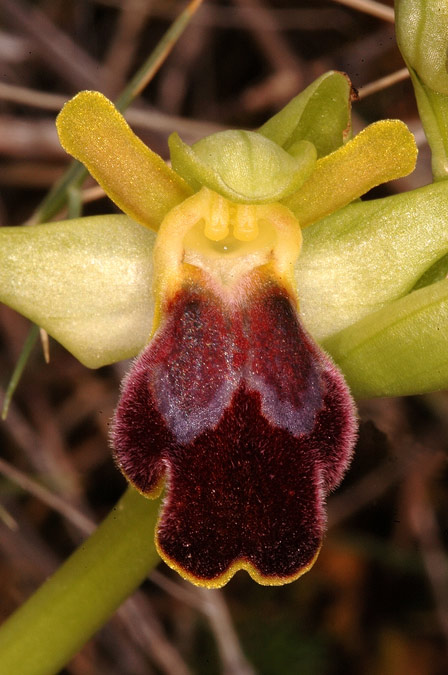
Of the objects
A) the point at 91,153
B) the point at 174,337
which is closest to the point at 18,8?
the point at 91,153

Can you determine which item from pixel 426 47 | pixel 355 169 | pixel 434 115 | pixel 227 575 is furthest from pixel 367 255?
pixel 227 575

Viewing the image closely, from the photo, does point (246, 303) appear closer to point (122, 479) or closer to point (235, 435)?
point (235, 435)

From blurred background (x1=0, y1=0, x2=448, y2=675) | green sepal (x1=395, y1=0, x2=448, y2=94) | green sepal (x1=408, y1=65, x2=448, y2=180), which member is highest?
green sepal (x1=395, y1=0, x2=448, y2=94)

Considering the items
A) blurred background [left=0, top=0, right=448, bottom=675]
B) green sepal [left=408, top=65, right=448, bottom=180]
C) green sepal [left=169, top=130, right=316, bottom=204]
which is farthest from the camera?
blurred background [left=0, top=0, right=448, bottom=675]

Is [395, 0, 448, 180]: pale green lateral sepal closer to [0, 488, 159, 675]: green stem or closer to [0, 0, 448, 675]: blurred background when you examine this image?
[0, 488, 159, 675]: green stem

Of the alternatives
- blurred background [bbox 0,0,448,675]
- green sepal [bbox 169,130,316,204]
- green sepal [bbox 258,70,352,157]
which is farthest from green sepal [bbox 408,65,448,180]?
blurred background [bbox 0,0,448,675]

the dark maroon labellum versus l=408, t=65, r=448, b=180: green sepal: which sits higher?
l=408, t=65, r=448, b=180: green sepal

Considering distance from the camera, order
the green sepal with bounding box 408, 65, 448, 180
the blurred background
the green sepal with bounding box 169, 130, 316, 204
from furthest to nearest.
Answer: the blurred background
the green sepal with bounding box 408, 65, 448, 180
the green sepal with bounding box 169, 130, 316, 204

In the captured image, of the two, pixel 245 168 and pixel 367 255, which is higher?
pixel 245 168
